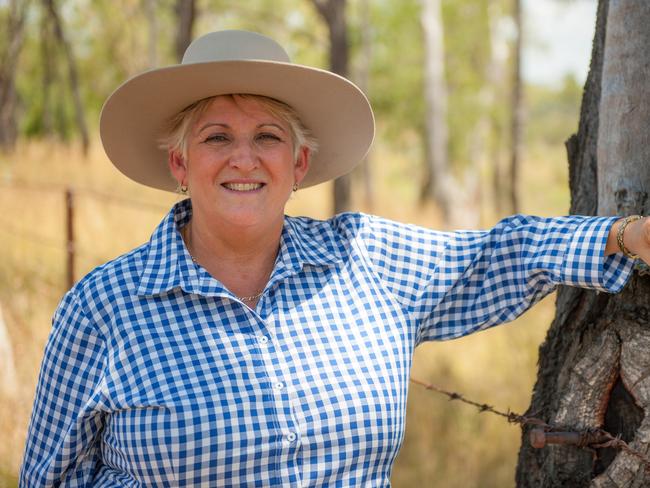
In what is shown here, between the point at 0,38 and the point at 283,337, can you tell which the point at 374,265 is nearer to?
the point at 283,337

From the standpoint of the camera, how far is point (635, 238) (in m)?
2.07

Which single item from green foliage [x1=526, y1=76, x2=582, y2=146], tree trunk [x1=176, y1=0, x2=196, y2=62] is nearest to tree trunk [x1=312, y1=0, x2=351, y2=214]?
tree trunk [x1=176, y1=0, x2=196, y2=62]

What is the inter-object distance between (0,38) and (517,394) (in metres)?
15.0

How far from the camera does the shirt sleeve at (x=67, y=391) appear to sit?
7.07 feet

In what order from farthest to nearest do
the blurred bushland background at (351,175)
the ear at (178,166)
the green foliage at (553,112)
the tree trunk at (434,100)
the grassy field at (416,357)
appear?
the green foliage at (553,112)
the tree trunk at (434,100)
the blurred bushland background at (351,175)
the grassy field at (416,357)
the ear at (178,166)

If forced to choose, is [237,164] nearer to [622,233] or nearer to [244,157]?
[244,157]

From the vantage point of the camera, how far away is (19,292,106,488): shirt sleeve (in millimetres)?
2156

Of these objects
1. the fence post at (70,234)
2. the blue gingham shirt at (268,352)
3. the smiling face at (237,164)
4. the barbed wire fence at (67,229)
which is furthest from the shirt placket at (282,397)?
the fence post at (70,234)

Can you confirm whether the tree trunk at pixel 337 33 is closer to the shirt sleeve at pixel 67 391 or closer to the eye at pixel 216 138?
the eye at pixel 216 138

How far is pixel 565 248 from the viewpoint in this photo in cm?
217

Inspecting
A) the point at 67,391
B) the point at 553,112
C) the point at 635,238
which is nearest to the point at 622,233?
the point at 635,238

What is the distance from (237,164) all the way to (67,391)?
0.72m

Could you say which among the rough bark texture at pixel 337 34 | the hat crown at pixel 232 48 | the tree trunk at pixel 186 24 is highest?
the tree trunk at pixel 186 24

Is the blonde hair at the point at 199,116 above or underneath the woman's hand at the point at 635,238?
above
